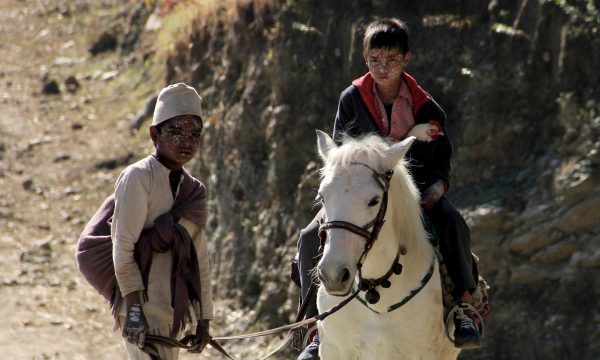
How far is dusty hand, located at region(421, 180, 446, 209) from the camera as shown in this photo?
598 centimetres

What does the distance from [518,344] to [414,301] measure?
4.48 metres

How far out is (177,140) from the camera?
18.8 ft

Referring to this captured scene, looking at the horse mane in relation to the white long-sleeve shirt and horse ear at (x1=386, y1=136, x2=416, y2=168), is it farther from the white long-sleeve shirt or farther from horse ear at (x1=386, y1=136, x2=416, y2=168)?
the white long-sleeve shirt

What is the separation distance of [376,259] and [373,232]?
1.09 ft

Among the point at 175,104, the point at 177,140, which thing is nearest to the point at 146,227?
the point at 177,140

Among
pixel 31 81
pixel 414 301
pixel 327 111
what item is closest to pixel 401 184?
pixel 414 301

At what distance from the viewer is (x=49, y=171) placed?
1783 cm

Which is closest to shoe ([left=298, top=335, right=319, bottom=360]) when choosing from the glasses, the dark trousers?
the dark trousers

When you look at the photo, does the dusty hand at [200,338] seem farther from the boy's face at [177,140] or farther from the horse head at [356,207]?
the horse head at [356,207]

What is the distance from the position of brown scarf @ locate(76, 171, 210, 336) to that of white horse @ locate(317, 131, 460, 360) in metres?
0.78

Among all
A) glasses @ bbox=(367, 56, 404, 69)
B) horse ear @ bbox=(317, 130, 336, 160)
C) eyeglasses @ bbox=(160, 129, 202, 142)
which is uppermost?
glasses @ bbox=(367, 56, 404, 69)

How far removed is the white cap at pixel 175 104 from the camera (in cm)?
575

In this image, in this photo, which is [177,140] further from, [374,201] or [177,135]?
[374,201]

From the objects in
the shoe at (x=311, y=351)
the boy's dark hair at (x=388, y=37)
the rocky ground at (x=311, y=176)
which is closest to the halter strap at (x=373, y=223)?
the boy's dark hair at (x=388, y=37)
